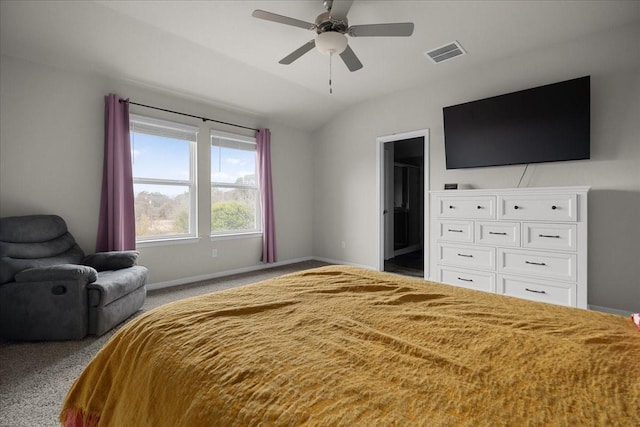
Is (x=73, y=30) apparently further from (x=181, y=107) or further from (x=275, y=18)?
(x=275, y=18)

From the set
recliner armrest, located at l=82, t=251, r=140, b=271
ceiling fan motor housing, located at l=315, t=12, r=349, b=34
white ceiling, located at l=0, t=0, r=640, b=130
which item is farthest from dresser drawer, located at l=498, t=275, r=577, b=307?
recliner armrest, located at l=82, t=251, r=140, b=271

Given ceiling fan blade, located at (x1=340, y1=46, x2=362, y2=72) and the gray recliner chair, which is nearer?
the gray recliner chair

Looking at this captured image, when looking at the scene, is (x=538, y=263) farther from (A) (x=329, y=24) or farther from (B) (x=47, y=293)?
(B) (x=47, y=293)

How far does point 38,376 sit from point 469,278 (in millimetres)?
3743

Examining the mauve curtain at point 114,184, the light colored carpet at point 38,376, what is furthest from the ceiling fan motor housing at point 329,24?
the light colored carpet at point 38,376

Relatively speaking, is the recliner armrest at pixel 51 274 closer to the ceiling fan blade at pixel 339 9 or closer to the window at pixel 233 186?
the window at pixel 233 186

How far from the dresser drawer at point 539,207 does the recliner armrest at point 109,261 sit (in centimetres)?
386

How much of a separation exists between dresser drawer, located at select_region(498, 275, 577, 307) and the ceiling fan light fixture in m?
2.71

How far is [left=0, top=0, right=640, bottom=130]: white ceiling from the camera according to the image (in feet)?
8.61

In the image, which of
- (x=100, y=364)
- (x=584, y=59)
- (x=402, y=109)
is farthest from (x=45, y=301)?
(x=584, y=59)

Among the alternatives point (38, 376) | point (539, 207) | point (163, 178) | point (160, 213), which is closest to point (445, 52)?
point (539, 207)

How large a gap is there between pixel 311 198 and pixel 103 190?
3378 mm

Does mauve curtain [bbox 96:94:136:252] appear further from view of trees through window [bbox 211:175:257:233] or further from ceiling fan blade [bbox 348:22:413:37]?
ceiling fan blade [bbox 348:22:413:37]

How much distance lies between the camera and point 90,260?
2943mm
